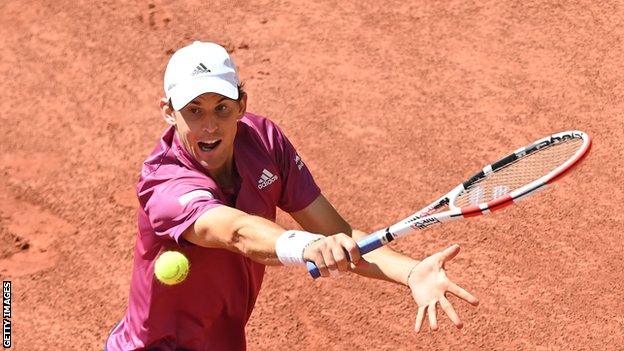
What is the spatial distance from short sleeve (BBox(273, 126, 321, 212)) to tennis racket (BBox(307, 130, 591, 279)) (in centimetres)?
69

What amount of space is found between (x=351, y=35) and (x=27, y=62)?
126 inches

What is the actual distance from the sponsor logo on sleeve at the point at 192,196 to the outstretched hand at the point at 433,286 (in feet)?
3.19

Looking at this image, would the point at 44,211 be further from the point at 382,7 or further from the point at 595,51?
the point at 595,51

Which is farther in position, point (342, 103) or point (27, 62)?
point (27, 62)

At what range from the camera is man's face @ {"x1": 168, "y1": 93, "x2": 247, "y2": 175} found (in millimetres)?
4711

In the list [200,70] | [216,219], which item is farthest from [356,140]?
[216,219]

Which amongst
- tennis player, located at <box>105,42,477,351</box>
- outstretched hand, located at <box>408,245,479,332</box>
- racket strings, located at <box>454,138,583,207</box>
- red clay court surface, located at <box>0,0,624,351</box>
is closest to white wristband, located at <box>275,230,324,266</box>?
tennis player, located at <box>105,42,477,351</box>

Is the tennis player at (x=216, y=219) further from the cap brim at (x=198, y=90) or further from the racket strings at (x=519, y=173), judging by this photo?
the racket strings at (x=519, y=173)

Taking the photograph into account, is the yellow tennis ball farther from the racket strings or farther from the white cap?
the racket strings

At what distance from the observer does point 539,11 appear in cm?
1039

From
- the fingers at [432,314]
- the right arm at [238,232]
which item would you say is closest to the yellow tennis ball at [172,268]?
the right arm at [238,232]

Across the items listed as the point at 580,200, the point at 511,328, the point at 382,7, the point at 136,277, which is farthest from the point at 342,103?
the point at 136,277

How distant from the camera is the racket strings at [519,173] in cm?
493

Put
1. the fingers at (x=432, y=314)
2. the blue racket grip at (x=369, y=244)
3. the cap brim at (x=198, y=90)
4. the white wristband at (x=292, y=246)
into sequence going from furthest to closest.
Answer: the cap brim at (x=198, y=90)
the blue racket grip at (x=369, y=244)
the fingers at (x=432, y=314)
the white wristband at (x=292, y=246)
